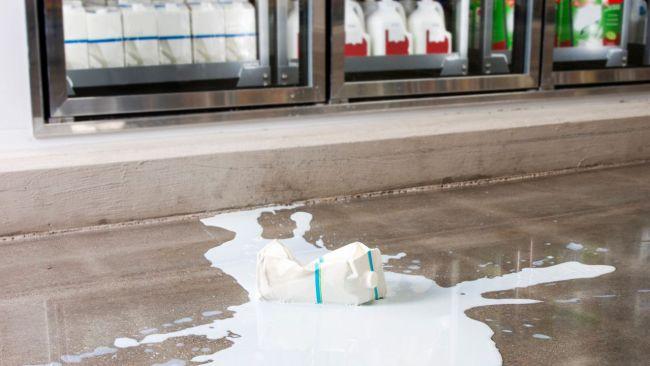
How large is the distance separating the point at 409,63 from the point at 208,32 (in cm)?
89

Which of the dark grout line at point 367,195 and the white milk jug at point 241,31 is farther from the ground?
the white milk jug at point 241,31

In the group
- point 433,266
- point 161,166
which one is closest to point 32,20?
point 161,166

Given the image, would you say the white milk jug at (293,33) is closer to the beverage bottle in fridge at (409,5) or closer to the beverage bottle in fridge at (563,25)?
the beverage bottle in fridge at (409,5)

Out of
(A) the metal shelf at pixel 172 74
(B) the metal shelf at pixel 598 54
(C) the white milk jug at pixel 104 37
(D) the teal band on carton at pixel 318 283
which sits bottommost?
(D) the teal band on carton at pixel 318 283

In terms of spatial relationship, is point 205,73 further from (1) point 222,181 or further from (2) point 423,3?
(2) point 423,3

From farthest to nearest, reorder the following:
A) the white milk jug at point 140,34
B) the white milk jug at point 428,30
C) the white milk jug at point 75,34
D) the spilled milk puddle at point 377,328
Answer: the white milk jug at point 428,30 → the white milk jug at point 140,34 → the white milk jug at point 75,34 → the spilled milk puddle at point 377,328

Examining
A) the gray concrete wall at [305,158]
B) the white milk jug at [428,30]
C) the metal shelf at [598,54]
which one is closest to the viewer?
the gray concrete wall at [305,158]

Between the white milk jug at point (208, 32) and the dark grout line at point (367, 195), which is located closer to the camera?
the dark grout line at point (367, 195)

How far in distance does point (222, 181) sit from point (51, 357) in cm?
128

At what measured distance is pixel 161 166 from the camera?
2967mm

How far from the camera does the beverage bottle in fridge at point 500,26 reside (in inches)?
156

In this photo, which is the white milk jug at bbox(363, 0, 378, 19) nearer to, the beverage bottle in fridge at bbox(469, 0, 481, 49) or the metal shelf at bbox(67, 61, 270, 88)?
the beverage bottle in fridge at bbox(469, 0, 481, 49)

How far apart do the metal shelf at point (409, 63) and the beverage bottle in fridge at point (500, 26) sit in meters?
0.26

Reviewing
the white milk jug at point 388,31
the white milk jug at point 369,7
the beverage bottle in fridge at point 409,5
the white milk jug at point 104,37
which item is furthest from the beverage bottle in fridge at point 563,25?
the white milk jug at point 104,37
